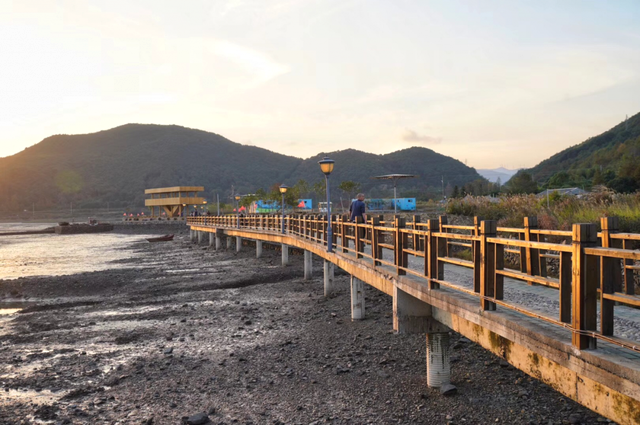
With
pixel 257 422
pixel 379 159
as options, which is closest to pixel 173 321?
pixel 257 422

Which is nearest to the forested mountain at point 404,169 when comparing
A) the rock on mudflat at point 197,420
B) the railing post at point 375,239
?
the railing post at point 375,239

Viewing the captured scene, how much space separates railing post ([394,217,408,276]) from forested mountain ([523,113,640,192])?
35082 mm

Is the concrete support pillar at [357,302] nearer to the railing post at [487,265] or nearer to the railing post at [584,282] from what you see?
the railing post at [487,265]

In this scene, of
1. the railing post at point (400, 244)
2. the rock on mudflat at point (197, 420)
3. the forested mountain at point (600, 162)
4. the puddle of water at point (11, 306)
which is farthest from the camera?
the forested mountain at point (600, 162)

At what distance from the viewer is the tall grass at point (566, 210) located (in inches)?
539

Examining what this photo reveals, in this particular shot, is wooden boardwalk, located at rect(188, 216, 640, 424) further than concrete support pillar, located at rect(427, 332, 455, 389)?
No

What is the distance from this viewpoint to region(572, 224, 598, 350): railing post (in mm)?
4004

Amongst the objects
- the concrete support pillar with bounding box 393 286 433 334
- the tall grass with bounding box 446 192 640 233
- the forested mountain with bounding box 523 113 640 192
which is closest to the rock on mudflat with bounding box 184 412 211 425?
the concrete support pillar with bounding box 393 286 433 334

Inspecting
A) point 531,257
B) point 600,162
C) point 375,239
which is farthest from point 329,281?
point 600,162

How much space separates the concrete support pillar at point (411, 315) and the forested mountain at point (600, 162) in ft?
117

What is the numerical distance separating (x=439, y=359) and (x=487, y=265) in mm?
3512

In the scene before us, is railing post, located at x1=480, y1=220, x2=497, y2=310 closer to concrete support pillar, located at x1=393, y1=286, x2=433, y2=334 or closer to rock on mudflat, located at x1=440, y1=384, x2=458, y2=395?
concrete support pillar, located at x1=393, y1=286, x2=433, y2=334

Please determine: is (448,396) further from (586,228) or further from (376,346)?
(586,228)

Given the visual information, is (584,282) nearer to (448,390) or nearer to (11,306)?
(448,390)
